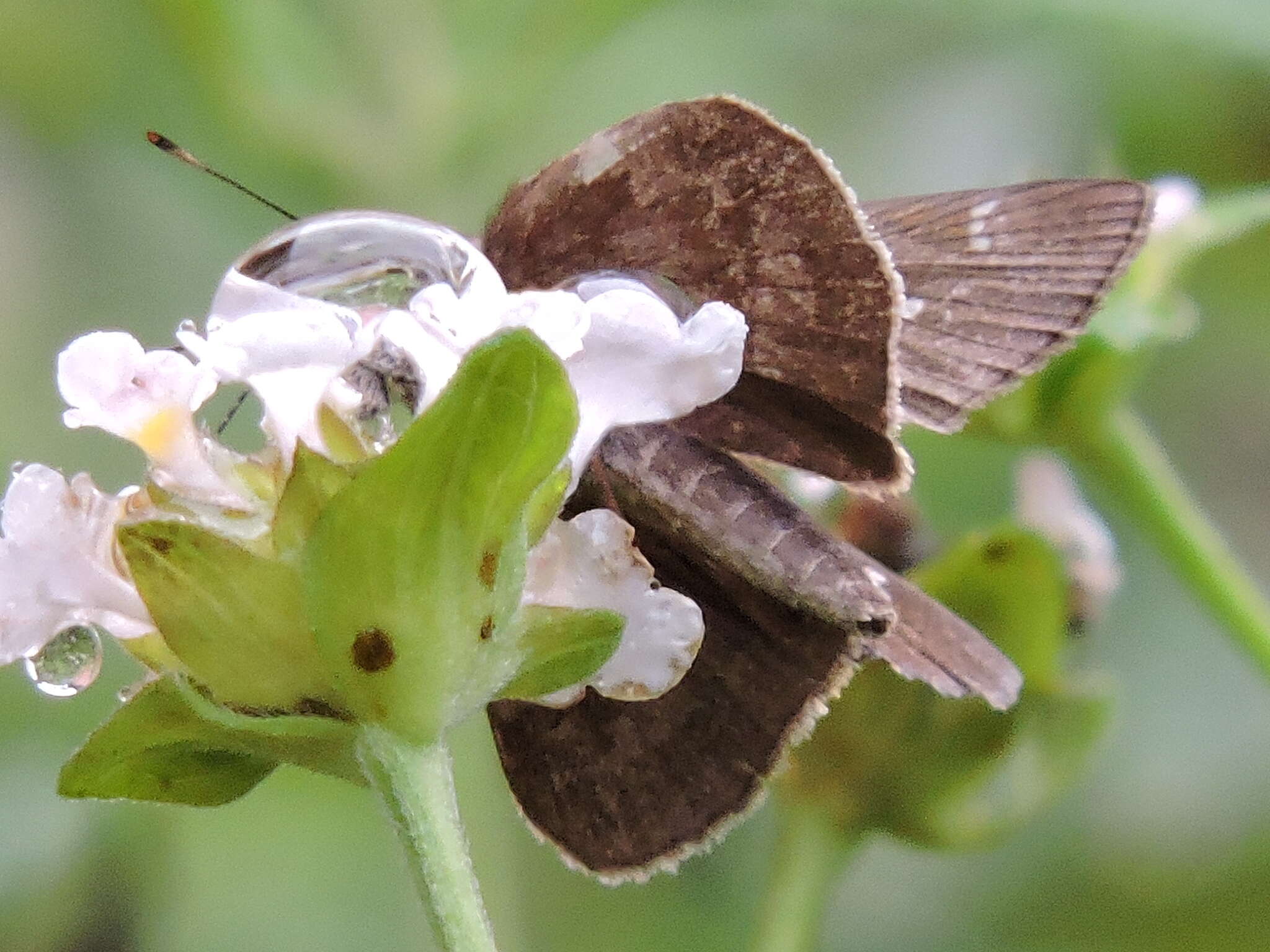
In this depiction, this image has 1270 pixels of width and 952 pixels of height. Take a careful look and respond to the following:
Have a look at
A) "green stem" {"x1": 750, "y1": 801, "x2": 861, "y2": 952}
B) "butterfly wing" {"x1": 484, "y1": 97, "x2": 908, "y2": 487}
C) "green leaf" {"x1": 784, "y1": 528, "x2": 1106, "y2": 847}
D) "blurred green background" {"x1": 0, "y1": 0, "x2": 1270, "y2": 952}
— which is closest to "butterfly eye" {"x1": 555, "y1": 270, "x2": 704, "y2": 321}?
"butterfly wing" {"x1": 484, "y1": 97, "x2": 908, "y2": 487}

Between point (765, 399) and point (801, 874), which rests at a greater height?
point (765, 399)

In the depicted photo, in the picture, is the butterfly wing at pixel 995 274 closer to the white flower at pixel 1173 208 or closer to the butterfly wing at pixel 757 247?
the butterfly wing at pixel 757 247

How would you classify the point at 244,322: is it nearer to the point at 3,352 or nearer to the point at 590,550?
the point at 590,550

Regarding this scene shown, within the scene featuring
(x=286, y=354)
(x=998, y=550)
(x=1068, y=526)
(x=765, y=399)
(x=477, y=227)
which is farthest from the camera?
(x=477, y=227)

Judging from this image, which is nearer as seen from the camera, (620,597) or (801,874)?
(620,597)

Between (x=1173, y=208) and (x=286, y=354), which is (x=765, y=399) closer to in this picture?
(x=286, y=354)

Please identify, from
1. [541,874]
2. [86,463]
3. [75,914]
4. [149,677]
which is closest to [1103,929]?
[541,874]

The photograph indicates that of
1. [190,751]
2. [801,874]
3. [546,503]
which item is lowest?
[801,874]

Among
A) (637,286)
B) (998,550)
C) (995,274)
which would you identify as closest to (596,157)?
(637,286)
